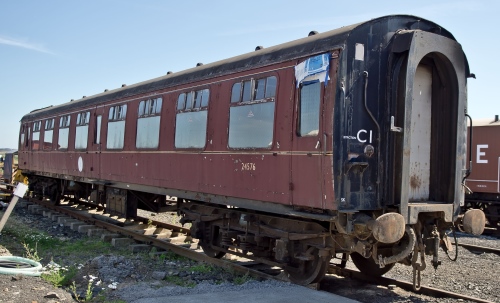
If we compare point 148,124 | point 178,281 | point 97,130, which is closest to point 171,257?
point 178,281

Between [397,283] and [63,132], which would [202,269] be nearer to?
[397,283]

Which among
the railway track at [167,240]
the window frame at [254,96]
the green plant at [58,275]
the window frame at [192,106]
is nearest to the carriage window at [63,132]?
the railway track at [167,240]

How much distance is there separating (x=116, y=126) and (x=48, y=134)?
664 centimetres

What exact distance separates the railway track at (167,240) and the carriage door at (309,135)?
140 cm

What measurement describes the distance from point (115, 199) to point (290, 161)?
7648mm

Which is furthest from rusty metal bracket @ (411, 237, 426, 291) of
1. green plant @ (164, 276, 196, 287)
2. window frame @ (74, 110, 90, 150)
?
window frame @ (74, 110, 90, 150)

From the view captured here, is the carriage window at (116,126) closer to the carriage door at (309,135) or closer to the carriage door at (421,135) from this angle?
the carriage door at (309,135)

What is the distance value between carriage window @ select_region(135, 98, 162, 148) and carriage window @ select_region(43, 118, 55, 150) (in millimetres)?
7585

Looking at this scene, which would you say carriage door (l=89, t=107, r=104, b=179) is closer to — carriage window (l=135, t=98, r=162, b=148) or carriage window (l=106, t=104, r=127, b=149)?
carriage window (l=106, t=104, r=127, b=149)

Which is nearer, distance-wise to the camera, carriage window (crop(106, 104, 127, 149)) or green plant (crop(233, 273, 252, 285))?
green plant (crop(233, 273, 252, 285))

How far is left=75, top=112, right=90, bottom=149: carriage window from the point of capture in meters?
14.6

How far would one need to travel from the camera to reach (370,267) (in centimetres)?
779

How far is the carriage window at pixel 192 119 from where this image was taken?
29.4 feet

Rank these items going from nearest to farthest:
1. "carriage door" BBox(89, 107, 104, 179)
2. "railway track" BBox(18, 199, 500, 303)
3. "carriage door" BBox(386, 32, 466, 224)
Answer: "carriage door" BBox(386, 32, 466, 224), "railway track" BBox(18, 199, 500, 303), "carriage door" BBox(89, 107, 104, 179)
